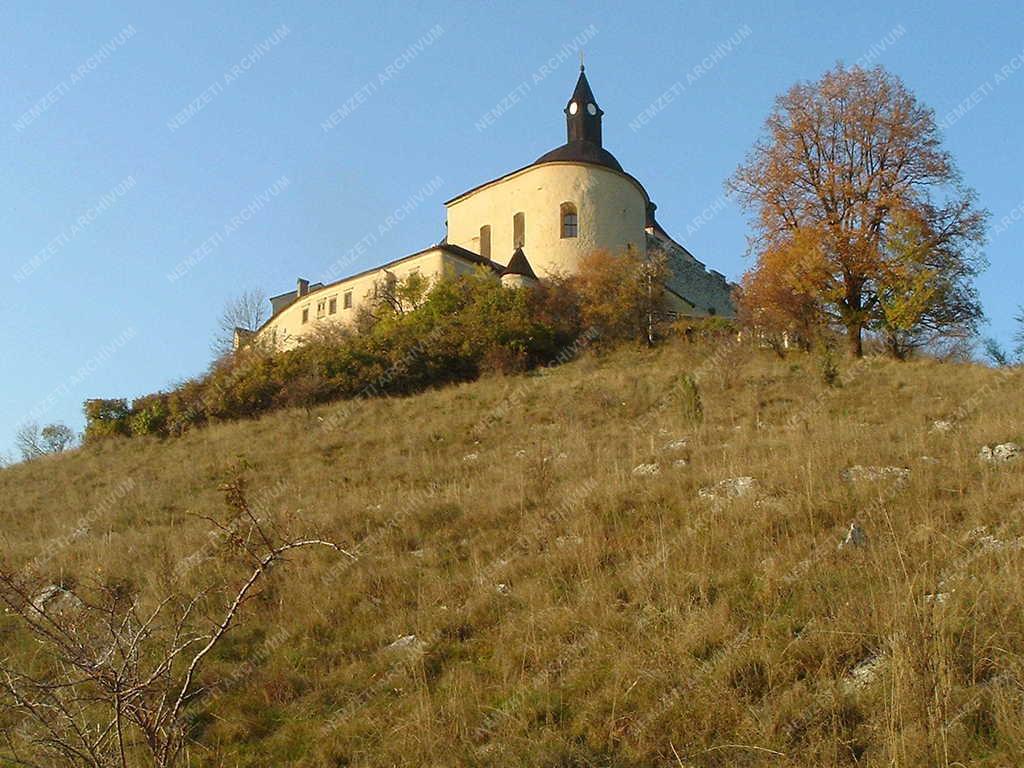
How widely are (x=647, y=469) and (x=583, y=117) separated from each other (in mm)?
36444

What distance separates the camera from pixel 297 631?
5926 millimetres

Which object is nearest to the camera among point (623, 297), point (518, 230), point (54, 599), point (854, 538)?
point (854, 538)

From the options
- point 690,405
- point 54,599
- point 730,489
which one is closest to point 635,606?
point 730,489

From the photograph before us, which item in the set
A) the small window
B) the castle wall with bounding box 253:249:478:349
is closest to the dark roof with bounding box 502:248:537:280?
the castle wall with bounding box 253:249:478:349

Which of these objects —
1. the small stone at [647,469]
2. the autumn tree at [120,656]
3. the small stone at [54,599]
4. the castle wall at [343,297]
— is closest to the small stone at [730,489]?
the small stone at [647,469]

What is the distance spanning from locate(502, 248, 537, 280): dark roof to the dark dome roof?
17.8ft

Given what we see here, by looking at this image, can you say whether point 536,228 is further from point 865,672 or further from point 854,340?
point 865,672

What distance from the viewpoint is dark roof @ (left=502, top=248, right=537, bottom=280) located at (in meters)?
34.6

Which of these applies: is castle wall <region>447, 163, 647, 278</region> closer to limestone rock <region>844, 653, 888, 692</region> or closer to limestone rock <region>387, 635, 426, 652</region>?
limestone rock <region>387, 635, 426, 652</region>

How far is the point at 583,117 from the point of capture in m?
42.3

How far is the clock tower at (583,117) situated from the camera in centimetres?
4228

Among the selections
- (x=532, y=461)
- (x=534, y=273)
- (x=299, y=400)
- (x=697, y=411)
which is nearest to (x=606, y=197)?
(x=534, y=273)

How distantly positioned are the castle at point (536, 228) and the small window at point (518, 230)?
0.16ft

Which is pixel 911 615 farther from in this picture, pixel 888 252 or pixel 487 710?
pixel 888 252
